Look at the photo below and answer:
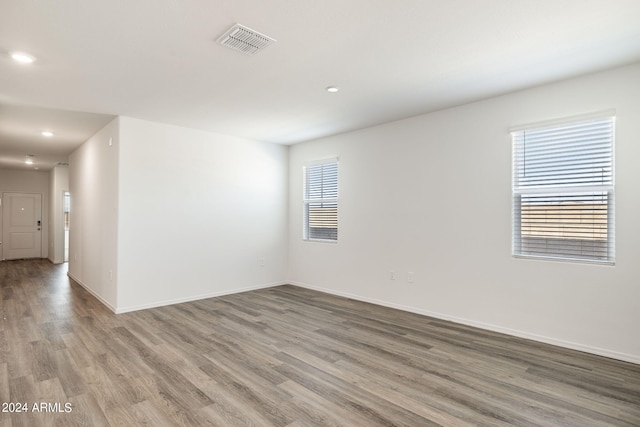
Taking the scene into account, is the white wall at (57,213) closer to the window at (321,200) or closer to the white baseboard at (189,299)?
the white baseboard at (189,299)

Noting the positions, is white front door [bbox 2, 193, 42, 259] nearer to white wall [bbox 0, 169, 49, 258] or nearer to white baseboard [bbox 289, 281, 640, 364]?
white wall [bbox 0, 169, 49, 258]

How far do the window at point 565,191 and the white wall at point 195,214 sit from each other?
154 inches

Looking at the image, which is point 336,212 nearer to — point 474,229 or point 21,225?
point 474,229

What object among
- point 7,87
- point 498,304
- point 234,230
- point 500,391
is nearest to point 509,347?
point 498,304

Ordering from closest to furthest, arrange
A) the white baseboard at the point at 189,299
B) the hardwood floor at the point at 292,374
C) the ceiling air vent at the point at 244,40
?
1. the hardwood floor at the point at 292,374
2. the ceiling air vent at the point at 244,40
3. the white baseboard at the point at 189,299

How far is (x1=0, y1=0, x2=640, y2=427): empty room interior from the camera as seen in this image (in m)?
2.33

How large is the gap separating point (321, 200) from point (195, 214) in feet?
6.70

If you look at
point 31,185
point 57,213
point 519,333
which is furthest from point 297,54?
point 31,185

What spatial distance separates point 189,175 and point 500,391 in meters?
4.61

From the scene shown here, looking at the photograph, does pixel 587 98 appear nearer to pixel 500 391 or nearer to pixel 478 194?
pixel 478 194

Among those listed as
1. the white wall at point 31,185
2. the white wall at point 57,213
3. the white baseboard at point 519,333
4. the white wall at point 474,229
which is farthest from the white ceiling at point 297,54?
the white wall at point 31,185

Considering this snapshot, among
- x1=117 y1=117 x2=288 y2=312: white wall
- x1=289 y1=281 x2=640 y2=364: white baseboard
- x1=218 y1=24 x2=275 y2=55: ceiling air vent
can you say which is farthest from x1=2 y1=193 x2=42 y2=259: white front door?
x1=218 y1=24 x2=275 y2=55: ceiling air vent

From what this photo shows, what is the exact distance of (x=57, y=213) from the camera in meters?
9.16

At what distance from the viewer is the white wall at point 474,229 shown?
307 centimetres
